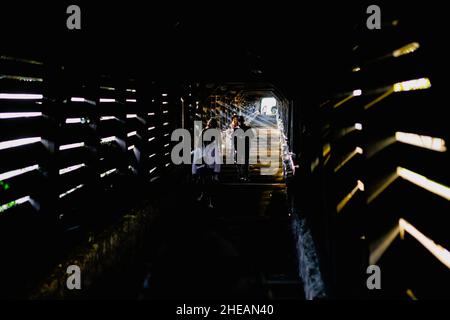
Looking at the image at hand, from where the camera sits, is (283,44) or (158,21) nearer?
(158,21)

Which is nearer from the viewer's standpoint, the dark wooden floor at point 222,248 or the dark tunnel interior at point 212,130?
the dark tunnel interior at point 212,130

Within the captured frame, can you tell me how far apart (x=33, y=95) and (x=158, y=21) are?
2.55 metres

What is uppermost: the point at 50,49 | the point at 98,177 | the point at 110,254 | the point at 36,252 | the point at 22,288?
the point at 50,49

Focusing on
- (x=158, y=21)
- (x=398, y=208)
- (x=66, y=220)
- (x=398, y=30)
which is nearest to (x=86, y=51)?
(x=158, y=21)

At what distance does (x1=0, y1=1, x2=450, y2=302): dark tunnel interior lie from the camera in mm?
2268

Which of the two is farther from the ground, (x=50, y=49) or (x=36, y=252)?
(x=50, y=49)

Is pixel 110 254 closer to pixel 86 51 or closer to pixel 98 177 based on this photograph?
pixel 98 177

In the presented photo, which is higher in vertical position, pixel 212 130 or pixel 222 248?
pixel 212 130

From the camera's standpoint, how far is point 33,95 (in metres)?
4.18

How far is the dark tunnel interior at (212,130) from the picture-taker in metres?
2.27

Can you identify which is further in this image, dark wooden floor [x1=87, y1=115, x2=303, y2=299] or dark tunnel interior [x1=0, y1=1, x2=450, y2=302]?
dark wooden floor [x1=87, y1=115, x2=303, y2=299]

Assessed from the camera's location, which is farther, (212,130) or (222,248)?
(212,130)

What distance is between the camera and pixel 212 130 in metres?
9.24
